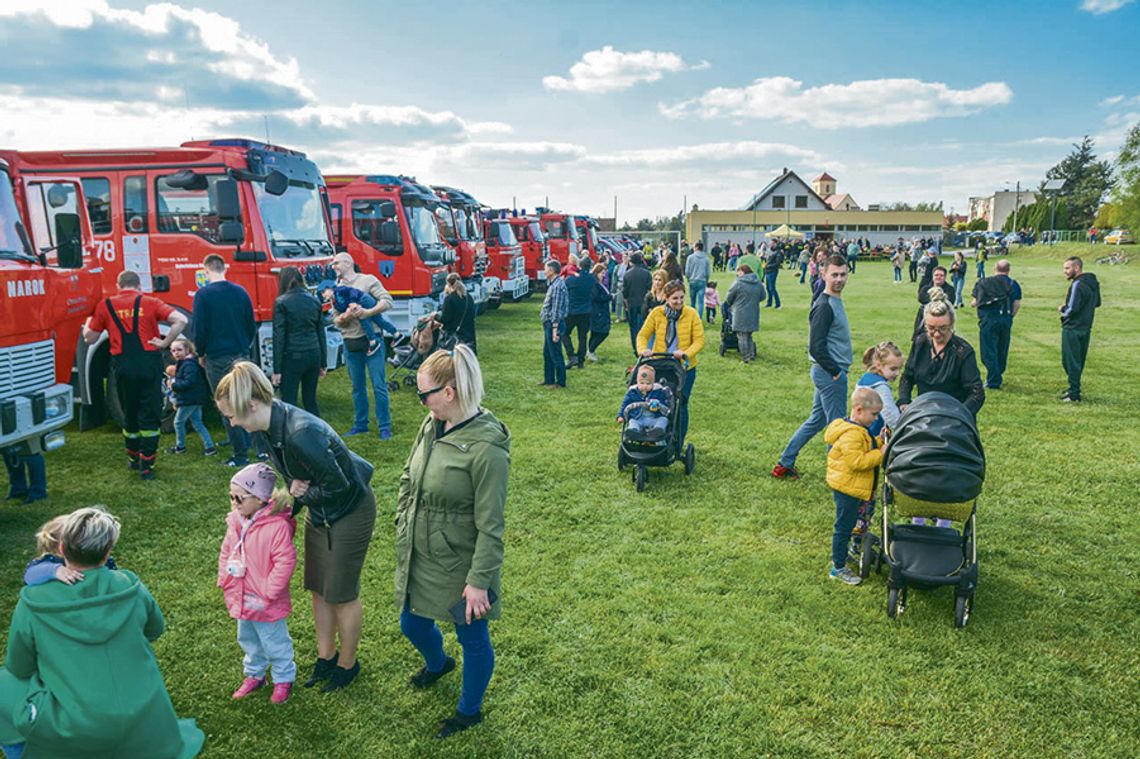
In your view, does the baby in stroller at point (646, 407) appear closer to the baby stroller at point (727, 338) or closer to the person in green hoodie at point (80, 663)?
the person in green hoodie at point (80, 663)

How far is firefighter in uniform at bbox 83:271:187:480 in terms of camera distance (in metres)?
6.66

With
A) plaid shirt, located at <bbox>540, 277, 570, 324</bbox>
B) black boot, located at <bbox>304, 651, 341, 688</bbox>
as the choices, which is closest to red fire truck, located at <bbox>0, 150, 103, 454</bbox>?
black boot, located at <bbox>304, 651, 341, 688</bbox>

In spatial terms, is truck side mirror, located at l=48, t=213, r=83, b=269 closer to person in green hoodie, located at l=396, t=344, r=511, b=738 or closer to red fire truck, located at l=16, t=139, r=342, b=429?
red fire truck, located at l=16, t=139, r=342, b=429

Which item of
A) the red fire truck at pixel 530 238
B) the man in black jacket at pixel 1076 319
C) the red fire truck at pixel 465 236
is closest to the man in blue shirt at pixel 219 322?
the red fire truck at pixel 465 236

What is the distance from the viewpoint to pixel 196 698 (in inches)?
152

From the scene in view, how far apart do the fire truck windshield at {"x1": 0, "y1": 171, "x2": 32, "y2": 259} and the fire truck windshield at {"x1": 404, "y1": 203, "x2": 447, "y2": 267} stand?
25.6 feet

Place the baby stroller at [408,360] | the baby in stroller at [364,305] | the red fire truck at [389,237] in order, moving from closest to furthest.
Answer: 1. the baby in stroller at [364,305]
2. the baby stroller at [408,360]
3. the red fire truck at [389,237]

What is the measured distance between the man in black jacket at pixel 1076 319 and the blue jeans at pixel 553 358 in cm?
687

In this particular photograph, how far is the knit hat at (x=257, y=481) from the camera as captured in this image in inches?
137

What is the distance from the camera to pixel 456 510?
3176 mm

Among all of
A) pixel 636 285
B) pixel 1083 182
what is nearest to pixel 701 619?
pixel 636 285

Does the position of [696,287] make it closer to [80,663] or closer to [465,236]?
[465,236]

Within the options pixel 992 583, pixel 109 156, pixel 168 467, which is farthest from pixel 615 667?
pixel 109 156

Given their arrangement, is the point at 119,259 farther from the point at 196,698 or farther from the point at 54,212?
the point at 196,698
